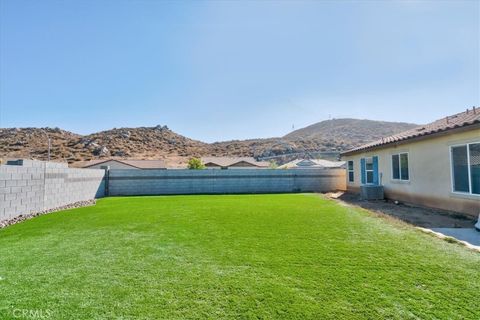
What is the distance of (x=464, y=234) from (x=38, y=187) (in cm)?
1309

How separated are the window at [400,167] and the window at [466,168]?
2.53 meters

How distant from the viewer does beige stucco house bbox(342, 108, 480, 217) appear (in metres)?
7.52

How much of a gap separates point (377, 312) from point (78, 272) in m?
3.88

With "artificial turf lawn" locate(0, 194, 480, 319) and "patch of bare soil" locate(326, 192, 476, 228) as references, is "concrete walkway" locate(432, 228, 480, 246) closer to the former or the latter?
"patch of bare soil" locate(326, 192, 476, 228)

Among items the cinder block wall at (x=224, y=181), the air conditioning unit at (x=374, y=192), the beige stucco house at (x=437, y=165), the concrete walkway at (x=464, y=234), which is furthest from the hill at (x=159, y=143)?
the concrete walkway at (x=464, y=234)

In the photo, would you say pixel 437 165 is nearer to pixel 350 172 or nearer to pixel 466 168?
pixel 466 168

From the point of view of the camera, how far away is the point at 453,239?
5297mm

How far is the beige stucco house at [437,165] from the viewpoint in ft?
24.7

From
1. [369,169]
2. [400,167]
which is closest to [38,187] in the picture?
[400,167]

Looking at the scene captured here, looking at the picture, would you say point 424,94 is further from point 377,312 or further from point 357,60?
point 377,312

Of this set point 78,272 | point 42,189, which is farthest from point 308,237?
point 42,189

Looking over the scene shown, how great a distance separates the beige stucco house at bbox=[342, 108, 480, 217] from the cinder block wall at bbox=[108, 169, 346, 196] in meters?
5.98

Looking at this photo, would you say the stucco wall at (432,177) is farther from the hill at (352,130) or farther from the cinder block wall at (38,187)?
the hill at (352,130)

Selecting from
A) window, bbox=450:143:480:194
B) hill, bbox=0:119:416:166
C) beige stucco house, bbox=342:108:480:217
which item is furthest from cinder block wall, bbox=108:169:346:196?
hill, bbox=0:119:416:166
